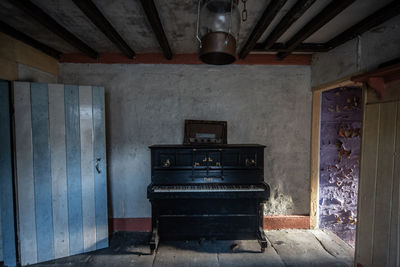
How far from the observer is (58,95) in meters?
2.46

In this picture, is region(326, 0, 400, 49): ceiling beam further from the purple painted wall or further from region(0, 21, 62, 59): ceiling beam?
region(0, 21, 62, 59): ceiling beam

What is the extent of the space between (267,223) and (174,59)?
312 centimetres

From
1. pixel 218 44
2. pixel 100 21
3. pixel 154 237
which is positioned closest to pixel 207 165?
pixel 154 237

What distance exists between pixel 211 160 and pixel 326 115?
6.99ft

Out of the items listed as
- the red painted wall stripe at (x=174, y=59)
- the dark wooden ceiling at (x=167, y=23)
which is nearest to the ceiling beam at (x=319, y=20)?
the dark wooden ceiling at (x=167, y=23)

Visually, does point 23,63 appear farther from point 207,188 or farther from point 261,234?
point 261,234

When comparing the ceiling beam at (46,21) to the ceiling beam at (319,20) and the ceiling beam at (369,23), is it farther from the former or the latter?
the ceiling beam at (369,23)

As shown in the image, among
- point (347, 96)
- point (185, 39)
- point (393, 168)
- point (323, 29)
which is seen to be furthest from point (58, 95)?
point (347, 96)

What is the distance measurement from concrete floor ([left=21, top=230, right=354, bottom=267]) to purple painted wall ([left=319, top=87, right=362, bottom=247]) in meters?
0.47

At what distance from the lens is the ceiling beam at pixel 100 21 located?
1706 millimetres

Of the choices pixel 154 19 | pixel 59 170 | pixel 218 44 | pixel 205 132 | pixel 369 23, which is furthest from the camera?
pixel 205 132

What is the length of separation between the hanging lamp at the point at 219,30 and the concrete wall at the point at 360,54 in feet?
5.52

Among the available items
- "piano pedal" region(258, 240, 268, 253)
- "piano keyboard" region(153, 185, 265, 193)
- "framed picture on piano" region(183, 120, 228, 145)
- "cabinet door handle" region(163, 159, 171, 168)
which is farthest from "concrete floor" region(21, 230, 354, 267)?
"framed picture on piano" region(183, 120, 228, 145)

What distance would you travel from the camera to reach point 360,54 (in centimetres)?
227
